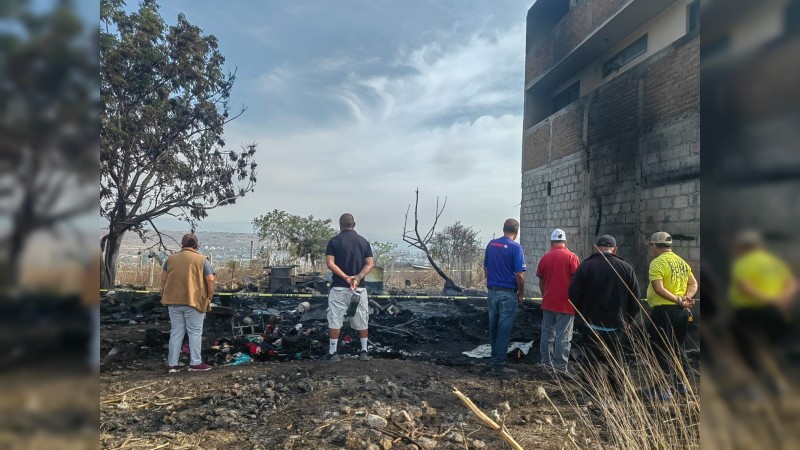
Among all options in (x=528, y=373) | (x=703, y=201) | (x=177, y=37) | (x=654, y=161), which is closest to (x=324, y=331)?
(x=528, y=373)

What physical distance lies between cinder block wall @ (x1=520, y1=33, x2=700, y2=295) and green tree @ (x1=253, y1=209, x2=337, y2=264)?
10949mm

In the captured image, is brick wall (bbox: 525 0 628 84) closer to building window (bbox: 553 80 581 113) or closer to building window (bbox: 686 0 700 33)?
building window (bbox: 553 80 581 113)

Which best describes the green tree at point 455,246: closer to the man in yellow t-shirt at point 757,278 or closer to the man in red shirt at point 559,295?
the man in red shirt at point 559,295

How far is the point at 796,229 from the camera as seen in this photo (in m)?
0.37

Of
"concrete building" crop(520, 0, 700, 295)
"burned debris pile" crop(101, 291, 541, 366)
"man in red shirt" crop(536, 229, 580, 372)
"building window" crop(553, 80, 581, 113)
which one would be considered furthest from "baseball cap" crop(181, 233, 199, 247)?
"building window" crop(553, 80, 581, 113)

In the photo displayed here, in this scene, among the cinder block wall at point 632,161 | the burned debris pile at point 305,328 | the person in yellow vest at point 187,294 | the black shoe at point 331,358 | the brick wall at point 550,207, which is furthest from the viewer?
the brick wall at point 550,207

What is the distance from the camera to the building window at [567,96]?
13.5 meters

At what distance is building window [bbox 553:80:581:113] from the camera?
44.1ft

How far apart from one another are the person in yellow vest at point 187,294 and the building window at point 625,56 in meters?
10.00

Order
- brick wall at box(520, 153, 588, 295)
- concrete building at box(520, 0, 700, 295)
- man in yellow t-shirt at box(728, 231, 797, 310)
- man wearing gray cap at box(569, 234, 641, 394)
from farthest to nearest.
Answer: brick wall at box(520, 153, 588, 295) → concrete building at box(520, 0, 700, 295) → man wearing gray cap at box(569, 234, 641, 394) → man in yellow t-shirt at box(728, 231, 797, 310)

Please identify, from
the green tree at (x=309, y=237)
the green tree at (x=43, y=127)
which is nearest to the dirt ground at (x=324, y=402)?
the green tree at (x=43, y=127)

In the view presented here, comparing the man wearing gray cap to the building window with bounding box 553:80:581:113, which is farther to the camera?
the building window with bounding box 553:80:581:113

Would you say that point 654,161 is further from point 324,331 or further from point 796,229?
point 796,229

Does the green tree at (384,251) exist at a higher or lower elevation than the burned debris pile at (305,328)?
higher
